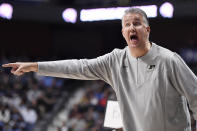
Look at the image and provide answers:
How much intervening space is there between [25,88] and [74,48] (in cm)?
334

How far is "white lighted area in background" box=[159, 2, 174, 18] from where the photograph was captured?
8695mm

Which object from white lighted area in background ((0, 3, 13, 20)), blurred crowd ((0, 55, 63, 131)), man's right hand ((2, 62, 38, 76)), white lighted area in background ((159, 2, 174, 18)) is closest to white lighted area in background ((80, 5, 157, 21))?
white lighted area in background ((159, 2, 174, 18))

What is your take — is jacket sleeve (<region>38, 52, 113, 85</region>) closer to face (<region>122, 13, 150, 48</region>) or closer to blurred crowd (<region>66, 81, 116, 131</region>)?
face (<region>122, 13, 150, 48</region>)

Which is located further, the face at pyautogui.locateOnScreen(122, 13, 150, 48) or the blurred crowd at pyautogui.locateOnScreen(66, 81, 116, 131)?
the blurred crowd at pyautogui.locateOnScreen(66, 81, 116, 131)

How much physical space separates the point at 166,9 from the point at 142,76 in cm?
706

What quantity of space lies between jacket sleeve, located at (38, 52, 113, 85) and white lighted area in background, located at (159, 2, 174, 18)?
270 inches

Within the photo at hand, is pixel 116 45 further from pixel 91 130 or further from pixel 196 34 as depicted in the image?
pixel 91 130

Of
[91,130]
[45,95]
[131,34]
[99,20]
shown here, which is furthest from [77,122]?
[131,34]

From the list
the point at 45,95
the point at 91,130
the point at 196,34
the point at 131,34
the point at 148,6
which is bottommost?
the point at 91,130

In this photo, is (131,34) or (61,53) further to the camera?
(61,53)

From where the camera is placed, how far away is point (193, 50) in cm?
977

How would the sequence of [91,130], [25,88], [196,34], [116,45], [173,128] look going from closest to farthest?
[173,128] < [91,130] < [25,88] < [196,34] < [116,45]

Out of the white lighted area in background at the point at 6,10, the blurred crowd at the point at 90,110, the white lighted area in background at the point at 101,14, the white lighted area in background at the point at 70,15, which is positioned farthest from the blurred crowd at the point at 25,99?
the white lighted area in background at the point at 101,14

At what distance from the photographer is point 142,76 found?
198 cm
